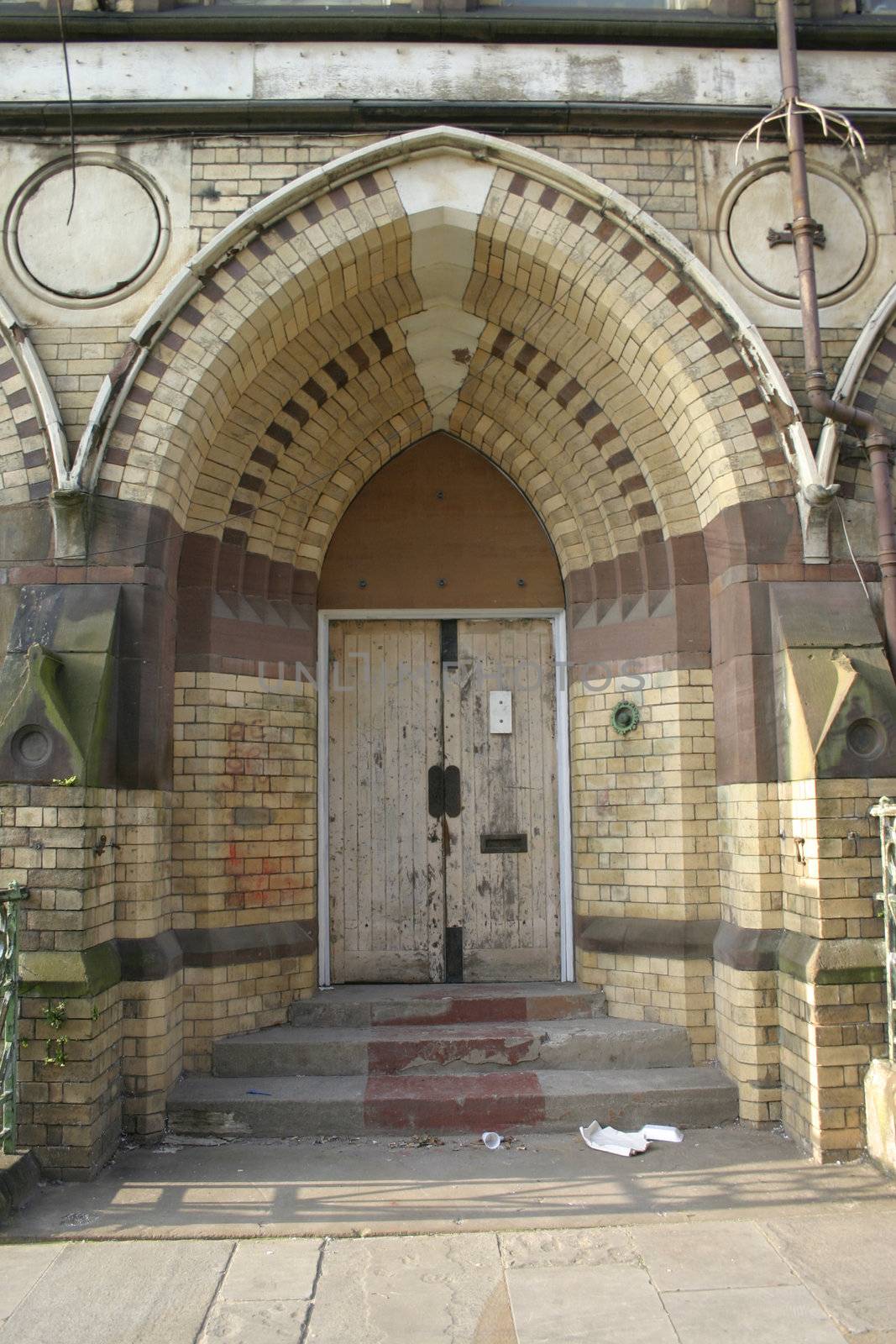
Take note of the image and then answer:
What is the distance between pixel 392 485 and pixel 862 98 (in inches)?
149

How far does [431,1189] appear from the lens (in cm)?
488

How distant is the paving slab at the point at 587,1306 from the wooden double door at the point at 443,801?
9.86ft

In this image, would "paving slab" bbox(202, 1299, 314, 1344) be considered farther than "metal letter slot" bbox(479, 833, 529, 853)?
No

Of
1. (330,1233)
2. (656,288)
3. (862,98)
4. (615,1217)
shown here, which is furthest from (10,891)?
(862,98)

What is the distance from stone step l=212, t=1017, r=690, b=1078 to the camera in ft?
19.7

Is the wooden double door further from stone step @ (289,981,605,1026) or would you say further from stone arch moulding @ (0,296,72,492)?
stone arch moulding @ (0,296,72,492)

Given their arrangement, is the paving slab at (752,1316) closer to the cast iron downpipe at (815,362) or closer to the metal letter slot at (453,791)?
the cast iron downpipe at (815,362)

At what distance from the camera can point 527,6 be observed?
6.54 m

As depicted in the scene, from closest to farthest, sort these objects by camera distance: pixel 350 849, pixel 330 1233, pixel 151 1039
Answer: pixel 330 1233
pixel 151 1039
pixel 350 849

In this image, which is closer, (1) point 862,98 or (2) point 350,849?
(1) point 862,98

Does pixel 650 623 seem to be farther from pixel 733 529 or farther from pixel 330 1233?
pixel 330 1233

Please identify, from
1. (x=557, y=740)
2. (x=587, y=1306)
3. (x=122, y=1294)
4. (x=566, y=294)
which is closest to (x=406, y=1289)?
(x=587, y=1306)

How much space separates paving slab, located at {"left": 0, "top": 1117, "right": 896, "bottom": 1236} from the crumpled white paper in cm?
5

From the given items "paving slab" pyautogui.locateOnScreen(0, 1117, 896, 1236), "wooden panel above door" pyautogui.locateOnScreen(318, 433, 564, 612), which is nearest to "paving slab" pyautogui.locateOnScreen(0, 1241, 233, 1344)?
"paving slab" pyautogui.locateOnScreen(0, 1117, 896, 1236)
